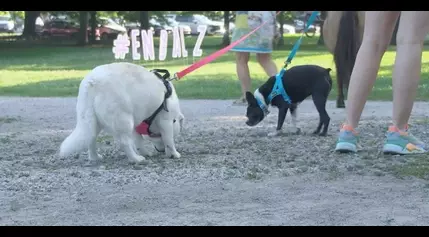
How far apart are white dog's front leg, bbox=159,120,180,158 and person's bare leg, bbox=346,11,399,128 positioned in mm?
1339

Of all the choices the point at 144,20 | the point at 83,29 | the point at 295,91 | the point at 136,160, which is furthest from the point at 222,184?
the point at 83,29

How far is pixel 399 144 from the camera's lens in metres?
5.13

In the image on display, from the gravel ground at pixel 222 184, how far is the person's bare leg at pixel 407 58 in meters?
0.39

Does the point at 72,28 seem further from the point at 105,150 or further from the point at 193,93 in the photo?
the point at 105,150

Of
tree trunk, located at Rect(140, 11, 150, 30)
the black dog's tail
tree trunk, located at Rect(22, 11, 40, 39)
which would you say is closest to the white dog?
the black dog's tail

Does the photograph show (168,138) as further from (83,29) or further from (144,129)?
(83,29)

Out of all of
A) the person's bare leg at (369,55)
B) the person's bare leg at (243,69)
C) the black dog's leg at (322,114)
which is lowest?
the person's bare leg at (243,69)

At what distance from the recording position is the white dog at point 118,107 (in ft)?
16.3

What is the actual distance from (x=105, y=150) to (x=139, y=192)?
6.17 feet

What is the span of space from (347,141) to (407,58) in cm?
74

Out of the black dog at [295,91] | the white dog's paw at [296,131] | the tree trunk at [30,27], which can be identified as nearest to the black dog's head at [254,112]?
the black dog at [295,91]

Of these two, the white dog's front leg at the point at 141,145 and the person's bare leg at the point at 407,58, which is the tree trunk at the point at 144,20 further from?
the person's bare leg at the point at 407,58
